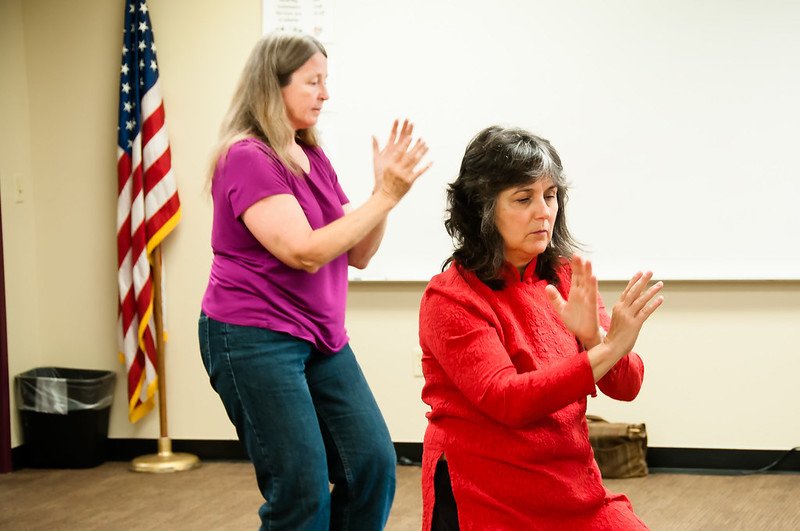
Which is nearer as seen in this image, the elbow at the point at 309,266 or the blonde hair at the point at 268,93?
the elbow at the point at 309,266

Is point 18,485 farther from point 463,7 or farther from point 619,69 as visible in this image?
point 619,69

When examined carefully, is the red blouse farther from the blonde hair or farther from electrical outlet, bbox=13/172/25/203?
electrical outlet, bbox=13/172/25/203

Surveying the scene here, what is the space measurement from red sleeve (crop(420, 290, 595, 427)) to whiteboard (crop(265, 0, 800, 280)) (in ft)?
7.83

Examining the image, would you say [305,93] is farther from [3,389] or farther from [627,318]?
[3,389]

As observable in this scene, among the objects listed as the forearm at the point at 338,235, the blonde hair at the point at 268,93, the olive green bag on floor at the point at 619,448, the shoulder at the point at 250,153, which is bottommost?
the olive green bag on floor at the point at 619,448

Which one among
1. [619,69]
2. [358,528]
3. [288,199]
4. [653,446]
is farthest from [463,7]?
[358,528]

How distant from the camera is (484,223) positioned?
1.69m

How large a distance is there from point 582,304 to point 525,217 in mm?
224

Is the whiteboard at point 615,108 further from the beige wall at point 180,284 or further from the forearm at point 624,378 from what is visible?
the forearm at point 624,378


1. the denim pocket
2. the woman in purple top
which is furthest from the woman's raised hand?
the denim pocket

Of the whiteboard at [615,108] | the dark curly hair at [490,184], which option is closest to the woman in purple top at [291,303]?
the dark curly hair at [490,184]

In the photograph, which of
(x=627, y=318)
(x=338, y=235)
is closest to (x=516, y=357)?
(x=627, y=318)

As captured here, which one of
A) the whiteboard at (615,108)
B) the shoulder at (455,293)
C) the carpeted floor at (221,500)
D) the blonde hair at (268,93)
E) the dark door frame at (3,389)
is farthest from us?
the dark door frame at (3,389)

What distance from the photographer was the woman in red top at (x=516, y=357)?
150 centimetres
